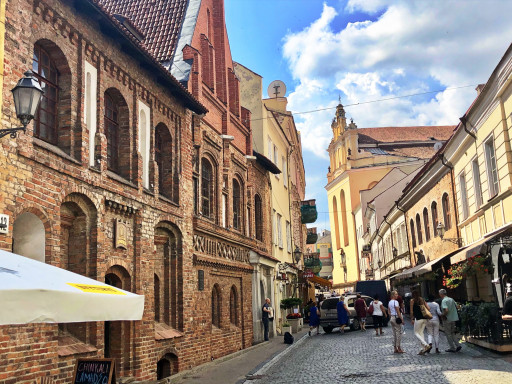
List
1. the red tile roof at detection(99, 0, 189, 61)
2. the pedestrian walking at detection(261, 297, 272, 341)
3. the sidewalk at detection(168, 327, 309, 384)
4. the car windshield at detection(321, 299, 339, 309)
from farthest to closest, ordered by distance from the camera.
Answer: the car windshield at detection(321, 299, 339, 309) < the pedestrian walking at detection(261, 297, 272, 341) < the red tile roof at detection(99, 0, 189, 61) < the sidewalk at detection(168, 327, 309, 384)

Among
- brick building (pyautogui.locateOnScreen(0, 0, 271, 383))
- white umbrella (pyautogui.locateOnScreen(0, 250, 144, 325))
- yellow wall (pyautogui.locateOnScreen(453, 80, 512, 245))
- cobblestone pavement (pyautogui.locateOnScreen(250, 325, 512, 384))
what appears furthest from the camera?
yellow wall (pyautogui.locateOnScreen(453, 80, 512, 245))

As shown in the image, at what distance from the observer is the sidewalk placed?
42.0 feet

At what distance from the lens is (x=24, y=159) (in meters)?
8.58

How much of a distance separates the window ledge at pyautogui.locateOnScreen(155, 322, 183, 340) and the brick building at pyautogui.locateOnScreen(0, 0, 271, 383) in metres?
0.05

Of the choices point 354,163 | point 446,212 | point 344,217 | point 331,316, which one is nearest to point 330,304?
point 331,316

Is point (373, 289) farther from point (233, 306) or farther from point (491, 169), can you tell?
point (491, 169)

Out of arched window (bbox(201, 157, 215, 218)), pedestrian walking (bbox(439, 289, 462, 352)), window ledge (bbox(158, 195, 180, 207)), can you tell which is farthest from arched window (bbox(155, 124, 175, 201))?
pedestrian walking (bbox(439, 289, 462, 352))

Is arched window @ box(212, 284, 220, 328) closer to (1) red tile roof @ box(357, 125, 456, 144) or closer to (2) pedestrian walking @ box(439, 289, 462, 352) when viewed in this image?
(2) pedestrian walking @ box(439, 289, 462, 352)

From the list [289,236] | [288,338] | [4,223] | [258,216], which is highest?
[289,236]

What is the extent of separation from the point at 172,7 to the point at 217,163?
207 inches

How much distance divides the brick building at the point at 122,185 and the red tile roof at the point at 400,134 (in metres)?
63.5

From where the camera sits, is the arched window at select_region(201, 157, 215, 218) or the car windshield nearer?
the arched window at select_region(201, 157, 215, 218)

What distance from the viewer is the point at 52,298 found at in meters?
4.95

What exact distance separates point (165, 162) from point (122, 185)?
9.70 feet
